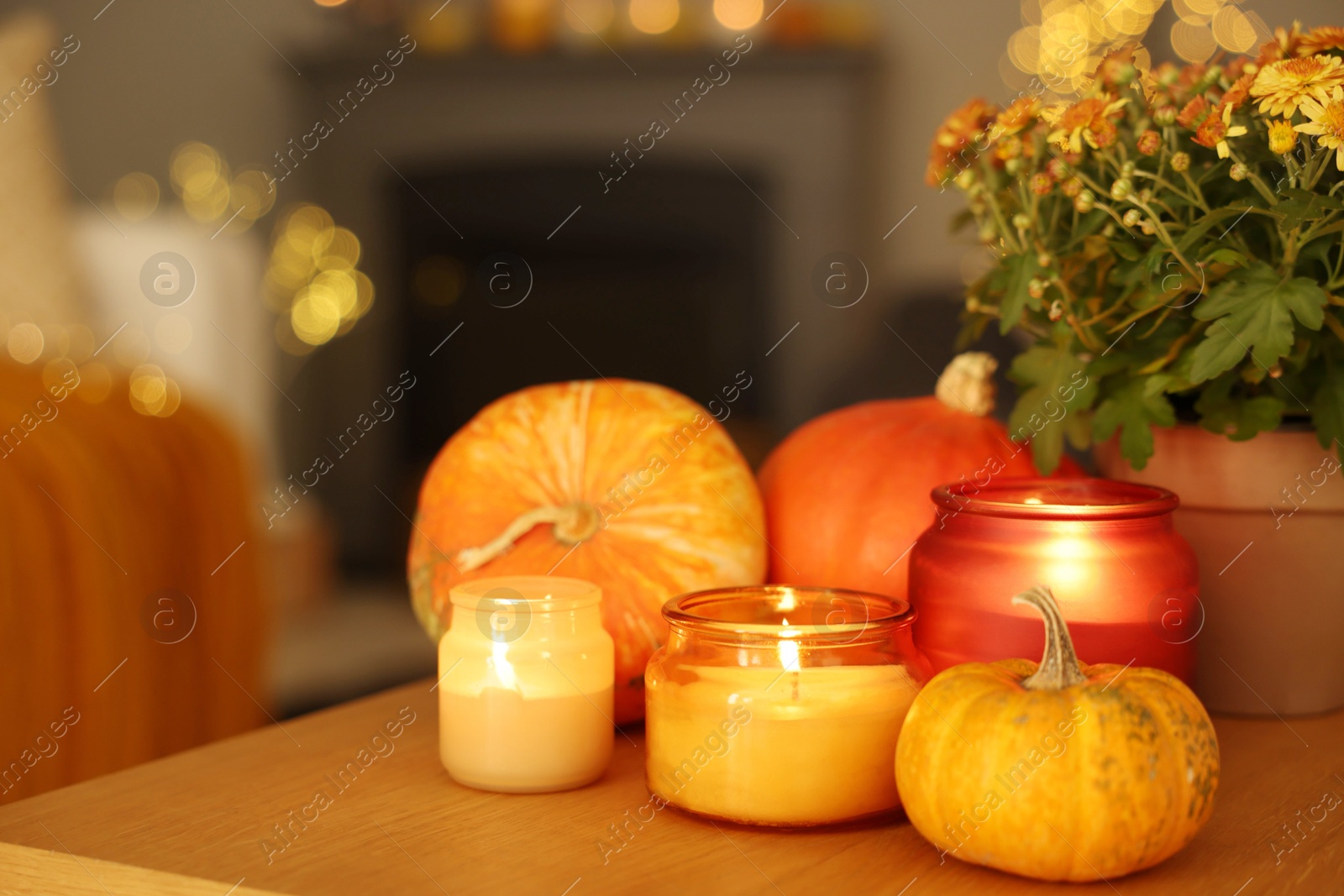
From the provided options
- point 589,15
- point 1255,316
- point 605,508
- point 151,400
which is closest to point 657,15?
point 589,15

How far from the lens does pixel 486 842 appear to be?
56cm

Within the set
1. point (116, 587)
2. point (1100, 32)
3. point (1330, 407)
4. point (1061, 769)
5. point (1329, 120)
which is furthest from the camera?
point (1100, 32)

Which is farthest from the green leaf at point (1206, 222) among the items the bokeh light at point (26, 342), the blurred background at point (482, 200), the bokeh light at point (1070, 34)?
the blurred background at point (482, 200)

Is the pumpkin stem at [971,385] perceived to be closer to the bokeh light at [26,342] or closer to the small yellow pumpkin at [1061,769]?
the small yellow pumpkin at [1061,769]

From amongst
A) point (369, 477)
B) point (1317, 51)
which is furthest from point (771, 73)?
point (1317, 51)

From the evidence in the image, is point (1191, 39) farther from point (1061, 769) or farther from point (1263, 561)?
point (1061, 769)

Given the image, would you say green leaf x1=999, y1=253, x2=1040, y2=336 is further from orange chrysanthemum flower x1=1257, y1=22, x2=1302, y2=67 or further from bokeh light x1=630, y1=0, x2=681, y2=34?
bokeh light x1=630, y1=0, x2=681, y2=34

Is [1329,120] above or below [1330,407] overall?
above

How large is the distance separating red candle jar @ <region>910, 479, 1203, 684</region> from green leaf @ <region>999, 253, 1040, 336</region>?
0.12 meters

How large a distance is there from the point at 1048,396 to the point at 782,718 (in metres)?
0.33

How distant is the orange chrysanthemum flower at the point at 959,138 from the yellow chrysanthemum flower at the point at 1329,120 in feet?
0.68

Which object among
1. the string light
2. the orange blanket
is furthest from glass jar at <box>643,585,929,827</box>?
the string light

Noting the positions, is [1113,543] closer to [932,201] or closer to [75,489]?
[75,489]

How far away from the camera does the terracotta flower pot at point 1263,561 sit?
76 centimetres
